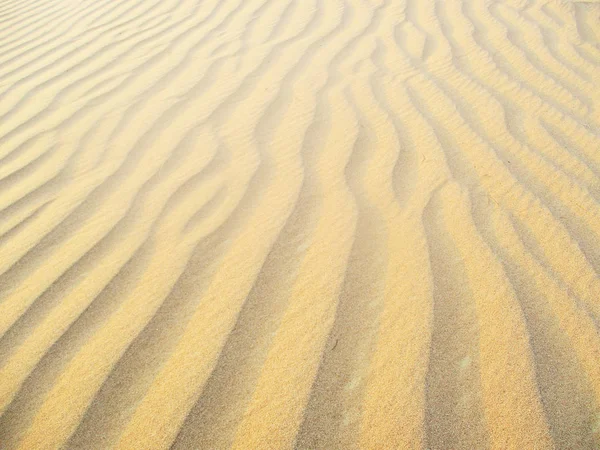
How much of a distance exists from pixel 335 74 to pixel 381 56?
14.3 inches

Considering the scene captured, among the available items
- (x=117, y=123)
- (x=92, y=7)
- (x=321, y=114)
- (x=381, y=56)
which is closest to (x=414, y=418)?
(x=321, y=114)

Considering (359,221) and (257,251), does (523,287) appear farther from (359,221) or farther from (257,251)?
(257,251)

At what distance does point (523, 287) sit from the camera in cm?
142

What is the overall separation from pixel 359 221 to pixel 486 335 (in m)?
0.59

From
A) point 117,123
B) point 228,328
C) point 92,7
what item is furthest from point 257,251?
point 92,7

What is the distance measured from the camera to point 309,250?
1.63 meters

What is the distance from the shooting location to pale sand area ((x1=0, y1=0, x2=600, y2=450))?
3.86 feet

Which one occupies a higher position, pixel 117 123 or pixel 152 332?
pixel 117 123

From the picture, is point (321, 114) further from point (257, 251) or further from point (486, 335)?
point (486, 335)

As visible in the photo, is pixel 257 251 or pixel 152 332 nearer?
pixel 152 332

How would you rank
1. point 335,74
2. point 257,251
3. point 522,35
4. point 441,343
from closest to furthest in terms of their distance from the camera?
point 441,343
point 257,251
point 335,74
point 522,35

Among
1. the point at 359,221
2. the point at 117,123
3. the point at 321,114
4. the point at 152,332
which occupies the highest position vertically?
the point at 117,123

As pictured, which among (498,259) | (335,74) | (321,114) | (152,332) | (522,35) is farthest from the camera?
(522,35)

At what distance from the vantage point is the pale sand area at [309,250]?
1178 millimetres
